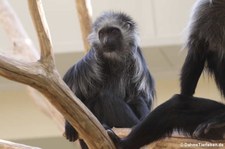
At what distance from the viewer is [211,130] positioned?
1.84 metres

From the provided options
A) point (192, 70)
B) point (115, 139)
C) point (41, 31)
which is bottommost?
point (115, 139)

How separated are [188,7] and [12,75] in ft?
7.85

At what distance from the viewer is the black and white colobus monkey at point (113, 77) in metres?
2.41

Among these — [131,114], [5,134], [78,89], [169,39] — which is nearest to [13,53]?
[78,89]

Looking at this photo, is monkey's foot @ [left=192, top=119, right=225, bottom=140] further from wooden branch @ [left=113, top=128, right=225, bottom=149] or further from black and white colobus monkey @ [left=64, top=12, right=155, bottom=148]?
black and white colobus monkey @ [left=64, top=12, right=155, bottom=148]

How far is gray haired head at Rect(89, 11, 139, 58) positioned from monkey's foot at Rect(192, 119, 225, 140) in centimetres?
81

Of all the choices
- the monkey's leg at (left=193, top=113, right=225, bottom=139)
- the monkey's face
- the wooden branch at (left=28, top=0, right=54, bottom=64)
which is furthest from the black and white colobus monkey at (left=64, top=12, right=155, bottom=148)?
the wooden branch at (left=28, top=0, right=54, bottom=64)

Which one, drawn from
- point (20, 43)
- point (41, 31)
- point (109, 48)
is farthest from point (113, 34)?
point (41, 31)

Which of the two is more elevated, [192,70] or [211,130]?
[192,70]

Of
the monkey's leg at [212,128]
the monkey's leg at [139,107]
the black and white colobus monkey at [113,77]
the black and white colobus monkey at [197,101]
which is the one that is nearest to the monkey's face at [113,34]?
the black and white colobus monkey at [113,77]

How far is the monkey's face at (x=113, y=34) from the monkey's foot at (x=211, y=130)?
81 centimetres

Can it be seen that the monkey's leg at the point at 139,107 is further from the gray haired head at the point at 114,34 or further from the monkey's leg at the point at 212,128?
the monkey's leg at the point at 212,128

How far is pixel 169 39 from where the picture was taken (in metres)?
3.80

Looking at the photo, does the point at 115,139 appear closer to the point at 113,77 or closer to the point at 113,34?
the point at 113,77
